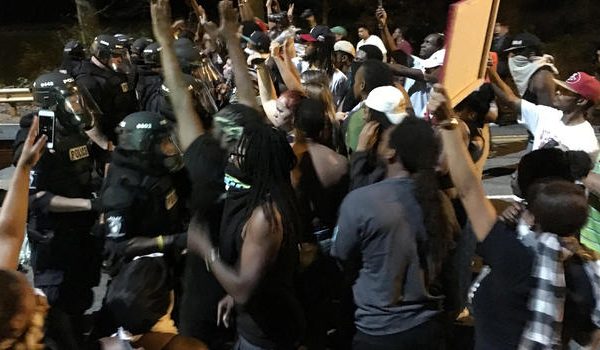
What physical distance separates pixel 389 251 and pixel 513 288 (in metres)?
0.72

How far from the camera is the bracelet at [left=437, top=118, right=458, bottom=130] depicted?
285cm

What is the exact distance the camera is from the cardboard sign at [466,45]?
290 centimetres

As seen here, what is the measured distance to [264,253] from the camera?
111 inches

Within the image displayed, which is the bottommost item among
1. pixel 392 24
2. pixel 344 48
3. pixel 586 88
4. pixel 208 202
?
pixel 392 24

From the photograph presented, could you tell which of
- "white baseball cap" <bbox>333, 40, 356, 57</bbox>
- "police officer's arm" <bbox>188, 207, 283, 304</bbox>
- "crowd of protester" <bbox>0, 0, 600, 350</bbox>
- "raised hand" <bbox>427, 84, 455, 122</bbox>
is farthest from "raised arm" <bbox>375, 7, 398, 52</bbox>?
"police officer's arm" <bbox>188, 207, 283, 304</bbox>

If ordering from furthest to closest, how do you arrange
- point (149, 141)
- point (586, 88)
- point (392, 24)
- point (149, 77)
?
point (392, 24)
point (149, 77)
point (586, 88)
point (149, 141)

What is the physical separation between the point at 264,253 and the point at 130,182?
111 centimetres

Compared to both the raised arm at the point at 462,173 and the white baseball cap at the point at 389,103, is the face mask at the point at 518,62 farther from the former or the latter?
the raised arm at the point at 462,173

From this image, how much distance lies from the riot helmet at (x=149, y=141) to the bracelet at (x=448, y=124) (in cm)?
155

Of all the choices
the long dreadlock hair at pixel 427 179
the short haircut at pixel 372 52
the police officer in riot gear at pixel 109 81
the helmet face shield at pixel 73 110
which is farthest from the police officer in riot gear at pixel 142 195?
the short haircut at pixel 372 52

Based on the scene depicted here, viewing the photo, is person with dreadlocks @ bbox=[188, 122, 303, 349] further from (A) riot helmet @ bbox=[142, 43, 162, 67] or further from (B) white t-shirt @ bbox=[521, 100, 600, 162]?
(A) riot helmet @ bbox=[142, 43, 162, 67]

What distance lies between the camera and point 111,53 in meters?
7.83

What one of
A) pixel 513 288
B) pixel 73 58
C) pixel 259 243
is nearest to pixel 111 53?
pixel 73 58

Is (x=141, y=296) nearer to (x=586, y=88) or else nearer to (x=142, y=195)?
(x=142, y=195)
